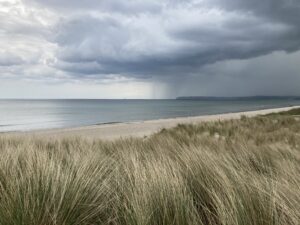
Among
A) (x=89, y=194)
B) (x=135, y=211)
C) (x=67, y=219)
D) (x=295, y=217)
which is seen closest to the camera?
(x=295, y=217)

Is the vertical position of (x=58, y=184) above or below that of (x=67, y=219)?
above

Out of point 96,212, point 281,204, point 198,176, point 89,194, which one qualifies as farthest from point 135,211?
point 198,176

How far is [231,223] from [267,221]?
0.24 meters

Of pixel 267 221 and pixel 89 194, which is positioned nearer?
pixel 267 221

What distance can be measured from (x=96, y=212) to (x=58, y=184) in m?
0.40

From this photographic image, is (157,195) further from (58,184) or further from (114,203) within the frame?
(58,184)

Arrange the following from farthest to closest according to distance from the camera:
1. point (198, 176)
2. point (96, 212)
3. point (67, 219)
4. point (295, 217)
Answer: point (198, 176) → point (96, 212) → point (67, 219) → point (295, 217)

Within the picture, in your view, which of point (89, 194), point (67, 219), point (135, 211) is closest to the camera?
point (135, 211)

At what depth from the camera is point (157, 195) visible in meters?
A: 2.73

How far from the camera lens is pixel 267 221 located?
2326mm

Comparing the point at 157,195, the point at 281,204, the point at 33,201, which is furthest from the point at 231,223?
the point at 33,201

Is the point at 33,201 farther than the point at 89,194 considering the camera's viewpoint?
No

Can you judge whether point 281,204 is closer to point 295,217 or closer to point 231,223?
point 295,217

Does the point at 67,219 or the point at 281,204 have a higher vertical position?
the point at 281,204
